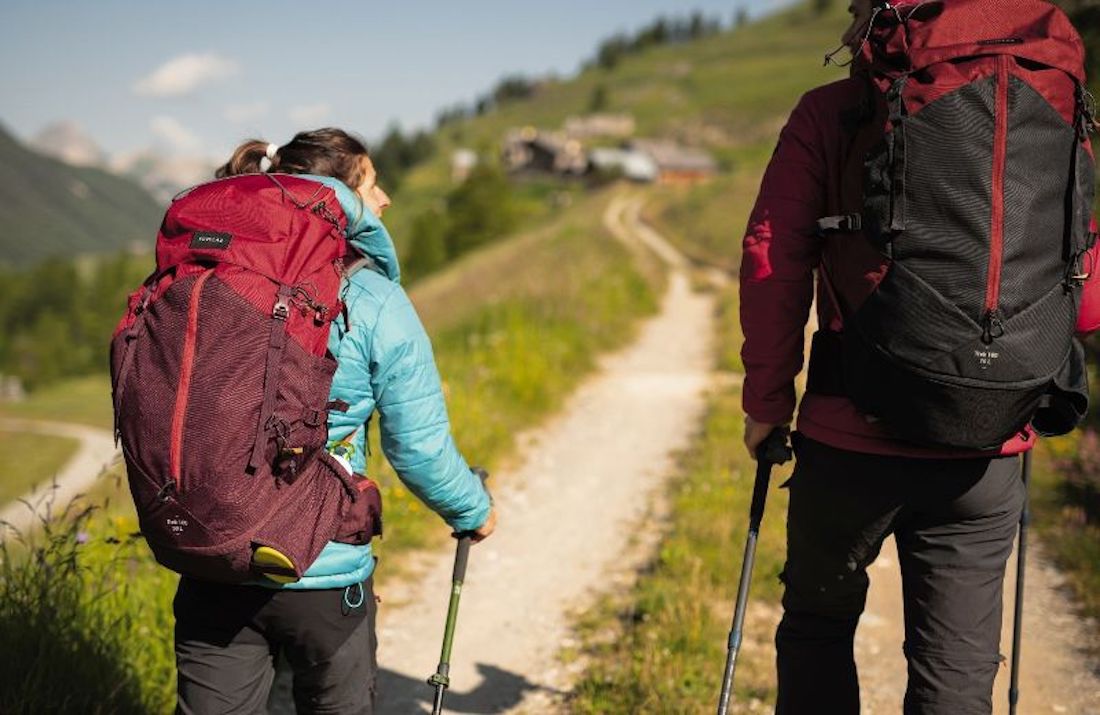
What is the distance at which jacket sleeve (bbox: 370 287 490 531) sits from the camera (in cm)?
249

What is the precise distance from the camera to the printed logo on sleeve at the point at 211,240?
226 cm

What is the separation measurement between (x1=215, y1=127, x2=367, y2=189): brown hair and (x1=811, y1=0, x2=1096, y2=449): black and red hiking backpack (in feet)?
4.49

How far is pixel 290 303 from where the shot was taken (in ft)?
7.42

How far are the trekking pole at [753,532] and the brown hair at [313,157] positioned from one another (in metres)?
1.40

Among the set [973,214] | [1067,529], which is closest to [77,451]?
[1067,529]

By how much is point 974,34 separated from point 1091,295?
2.47ft

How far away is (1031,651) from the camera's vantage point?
4.61 m

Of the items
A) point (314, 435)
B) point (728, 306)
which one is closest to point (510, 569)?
point (314, 435)

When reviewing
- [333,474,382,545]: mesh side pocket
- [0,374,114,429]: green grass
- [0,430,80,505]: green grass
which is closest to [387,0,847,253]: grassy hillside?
[0,374,114,429]: green grass

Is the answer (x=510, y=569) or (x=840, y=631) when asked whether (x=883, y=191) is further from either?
(x=510, y=569)

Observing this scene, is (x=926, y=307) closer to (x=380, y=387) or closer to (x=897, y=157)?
(x=897, y=157)

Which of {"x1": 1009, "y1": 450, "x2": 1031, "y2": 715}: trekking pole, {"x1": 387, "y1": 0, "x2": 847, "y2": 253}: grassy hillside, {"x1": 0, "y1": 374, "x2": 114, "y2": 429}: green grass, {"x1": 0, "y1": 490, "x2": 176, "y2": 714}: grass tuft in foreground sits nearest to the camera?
{"x1": 1009, "y1": 450, "x2": 1031, "y2": 715}: trekking pole

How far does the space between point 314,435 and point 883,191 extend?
4.83ft

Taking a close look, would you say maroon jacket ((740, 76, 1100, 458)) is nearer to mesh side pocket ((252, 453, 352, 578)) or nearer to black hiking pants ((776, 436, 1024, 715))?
black hiking pants ((776, 436, 1024, 715))
